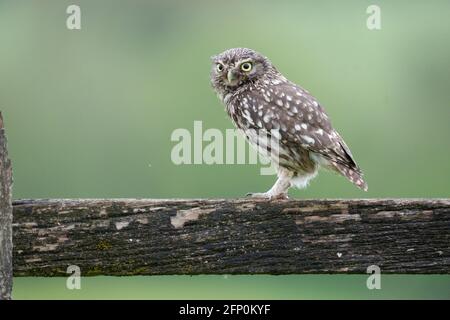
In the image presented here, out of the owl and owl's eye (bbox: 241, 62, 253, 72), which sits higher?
owl's eye (bbox: 241, 62, 253, 72)

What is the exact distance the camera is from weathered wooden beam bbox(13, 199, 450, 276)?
322cm

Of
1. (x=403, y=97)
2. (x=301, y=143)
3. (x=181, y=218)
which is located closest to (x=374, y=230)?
(x=181, y=218)

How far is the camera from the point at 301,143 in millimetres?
5355

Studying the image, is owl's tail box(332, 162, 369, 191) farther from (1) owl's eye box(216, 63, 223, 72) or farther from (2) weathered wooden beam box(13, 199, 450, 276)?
(2) weathered wooden beam box(13, 199, 450, 276)

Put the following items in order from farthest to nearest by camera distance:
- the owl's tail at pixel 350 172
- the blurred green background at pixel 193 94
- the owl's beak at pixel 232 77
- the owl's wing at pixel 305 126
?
the blurred green background at pixel 193 94
the owl's beak at pixel 232 77
the owl's wing at pixel 305 126
the owl's tail at pixel 350 172

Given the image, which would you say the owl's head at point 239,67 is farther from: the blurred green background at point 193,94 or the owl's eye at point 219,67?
the blurred green background at point 193,94

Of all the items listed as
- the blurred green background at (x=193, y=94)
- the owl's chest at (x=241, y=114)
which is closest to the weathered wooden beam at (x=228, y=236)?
the owl's chest at (x=241, y=114)

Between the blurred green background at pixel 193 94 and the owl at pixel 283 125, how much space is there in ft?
5.88

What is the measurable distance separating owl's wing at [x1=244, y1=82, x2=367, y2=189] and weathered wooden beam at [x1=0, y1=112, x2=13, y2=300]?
8.40 ft

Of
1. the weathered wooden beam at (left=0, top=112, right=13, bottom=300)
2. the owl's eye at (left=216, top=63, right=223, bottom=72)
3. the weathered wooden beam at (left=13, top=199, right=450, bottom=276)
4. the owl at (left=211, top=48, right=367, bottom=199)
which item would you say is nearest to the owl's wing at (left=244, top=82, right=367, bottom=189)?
the owl at (left=211, top=48, right=367, bottom=199)

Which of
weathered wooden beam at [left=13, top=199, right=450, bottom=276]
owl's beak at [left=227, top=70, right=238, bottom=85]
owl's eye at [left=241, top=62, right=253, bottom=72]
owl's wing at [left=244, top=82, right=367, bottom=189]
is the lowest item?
weathered wooden beam at [left=13, top=199, right=450, bottom=276]

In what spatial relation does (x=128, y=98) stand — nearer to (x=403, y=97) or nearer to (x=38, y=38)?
(x=38, y=38)

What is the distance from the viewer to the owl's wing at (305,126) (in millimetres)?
5324

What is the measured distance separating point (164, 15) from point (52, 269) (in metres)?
6.82
